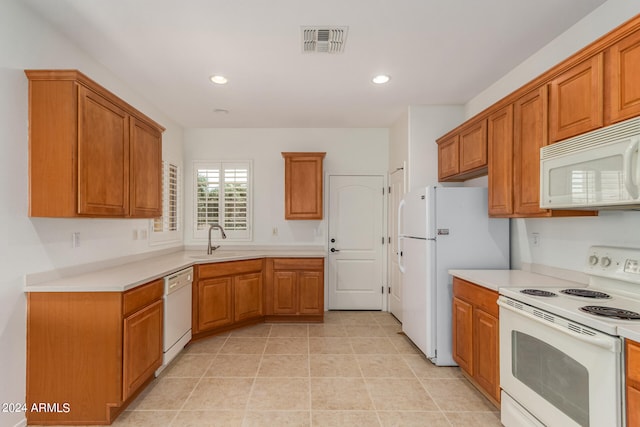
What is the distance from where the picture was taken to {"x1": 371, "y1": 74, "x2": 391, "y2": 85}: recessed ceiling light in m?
2.94

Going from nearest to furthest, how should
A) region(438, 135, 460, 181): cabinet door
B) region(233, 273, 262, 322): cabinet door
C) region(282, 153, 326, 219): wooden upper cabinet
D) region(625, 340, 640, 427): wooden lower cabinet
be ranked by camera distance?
region(625, 340, 640, 427): wooden lower cabinet
region(438, 135, 460, 181): cabinet door
region(233, 273, 262, 322): cabinet door
region(282, 153, 326, 219): wooden upper cabinet

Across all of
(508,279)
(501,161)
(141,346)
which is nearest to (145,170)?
(141,346)

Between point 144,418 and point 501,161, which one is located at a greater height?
point 501,161

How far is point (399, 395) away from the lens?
2.45 metres

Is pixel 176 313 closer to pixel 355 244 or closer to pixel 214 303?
pixel 214 303

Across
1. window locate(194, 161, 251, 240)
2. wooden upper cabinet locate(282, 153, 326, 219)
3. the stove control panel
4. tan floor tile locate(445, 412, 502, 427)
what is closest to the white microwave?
the stove control panel

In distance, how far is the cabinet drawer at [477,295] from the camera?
2223mm

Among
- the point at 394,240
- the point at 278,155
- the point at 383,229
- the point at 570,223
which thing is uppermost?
the point at 278,155

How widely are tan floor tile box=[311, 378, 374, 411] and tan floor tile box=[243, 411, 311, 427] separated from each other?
140 millimetres

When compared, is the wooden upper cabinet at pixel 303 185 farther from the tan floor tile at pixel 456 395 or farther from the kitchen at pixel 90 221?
the tan floor tile at pixel 456 395

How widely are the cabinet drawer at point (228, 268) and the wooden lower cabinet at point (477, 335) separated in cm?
240

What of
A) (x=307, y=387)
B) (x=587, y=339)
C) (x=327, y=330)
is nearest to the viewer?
(x=587, y=339)

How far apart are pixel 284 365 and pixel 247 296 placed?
3.99 ft

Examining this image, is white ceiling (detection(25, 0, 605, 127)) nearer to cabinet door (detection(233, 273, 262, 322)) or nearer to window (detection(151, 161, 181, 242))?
window (detection(151, 161, 181, 242))
